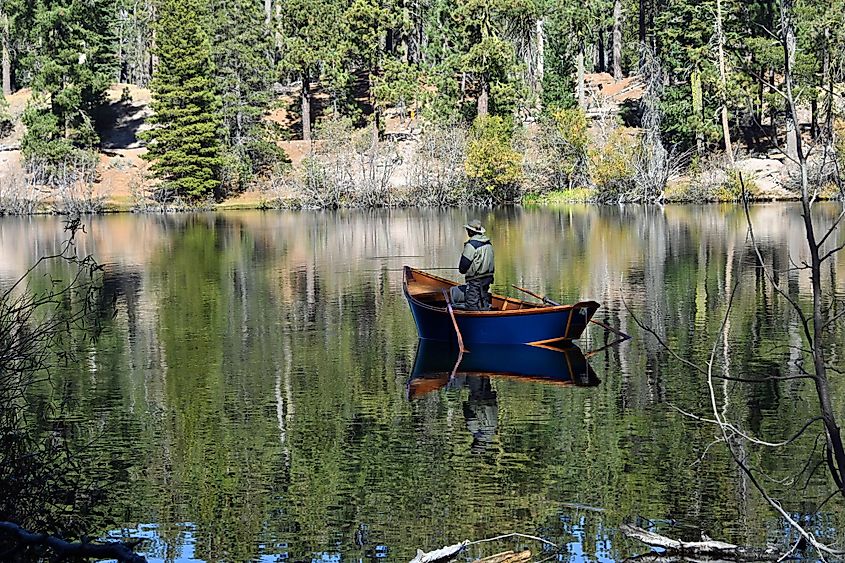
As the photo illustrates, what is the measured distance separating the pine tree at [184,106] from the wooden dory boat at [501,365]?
49.0 meters

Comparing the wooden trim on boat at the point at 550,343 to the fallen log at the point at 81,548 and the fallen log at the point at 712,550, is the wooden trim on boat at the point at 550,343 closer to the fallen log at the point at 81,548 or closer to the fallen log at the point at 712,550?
the fallen log at the point at 712,550

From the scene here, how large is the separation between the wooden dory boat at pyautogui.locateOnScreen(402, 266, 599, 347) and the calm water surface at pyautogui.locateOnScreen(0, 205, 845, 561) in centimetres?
57

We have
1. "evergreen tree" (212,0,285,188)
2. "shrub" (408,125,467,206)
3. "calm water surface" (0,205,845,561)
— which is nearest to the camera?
"calm water surface" (0,205,845,561)

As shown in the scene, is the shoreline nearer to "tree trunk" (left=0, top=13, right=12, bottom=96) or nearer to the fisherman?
"tree trunk" (left=0, top=13, right=12, bottom=96)

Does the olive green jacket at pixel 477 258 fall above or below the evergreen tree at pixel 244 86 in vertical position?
below

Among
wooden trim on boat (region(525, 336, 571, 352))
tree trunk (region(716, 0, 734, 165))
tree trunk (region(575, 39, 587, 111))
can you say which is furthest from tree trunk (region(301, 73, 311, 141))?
wooden trim on boat (region(525, 336, 571, 352))

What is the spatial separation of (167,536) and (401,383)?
22.6 ft

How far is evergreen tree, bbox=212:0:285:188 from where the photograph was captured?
227 ft

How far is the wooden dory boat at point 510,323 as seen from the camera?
1830 centimetres

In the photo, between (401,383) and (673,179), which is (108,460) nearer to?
(401,383)

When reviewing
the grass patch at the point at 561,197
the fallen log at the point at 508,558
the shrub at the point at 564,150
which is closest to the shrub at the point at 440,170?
the grass patch at the point at 561,197

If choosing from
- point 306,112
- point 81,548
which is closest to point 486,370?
point 81,548

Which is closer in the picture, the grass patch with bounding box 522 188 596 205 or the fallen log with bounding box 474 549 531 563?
the fallen log with bounding box 474 549 531 563

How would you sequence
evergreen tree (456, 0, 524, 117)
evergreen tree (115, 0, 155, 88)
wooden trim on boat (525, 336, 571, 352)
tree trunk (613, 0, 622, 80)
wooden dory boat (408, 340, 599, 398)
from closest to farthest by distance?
wooden dory boat (408, 340, 599, 398) < wooden trim on boat (525, 336, 571, 352) < evergreen tree (456, 0, 524, 117) < tree trunk (613, 0, 622, 80) < evergreen tree (115, 0, 155, 88)
